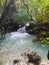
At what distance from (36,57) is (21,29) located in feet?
55.2

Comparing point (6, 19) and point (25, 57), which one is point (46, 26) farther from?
point (25, 57)

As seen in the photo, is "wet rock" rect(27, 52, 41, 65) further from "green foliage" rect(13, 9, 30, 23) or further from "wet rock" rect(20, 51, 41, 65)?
"green foliage" rect(13, 9, 30, 23)

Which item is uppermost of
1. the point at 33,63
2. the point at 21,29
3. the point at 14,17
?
the point at 33,63

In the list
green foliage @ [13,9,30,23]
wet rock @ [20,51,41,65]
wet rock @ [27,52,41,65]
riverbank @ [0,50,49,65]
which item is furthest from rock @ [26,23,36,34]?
wet rock @ [27,52,41,65]

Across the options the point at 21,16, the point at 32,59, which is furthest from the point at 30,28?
the point at 32,59

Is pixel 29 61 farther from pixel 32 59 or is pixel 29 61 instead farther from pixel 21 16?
pixel 21 16

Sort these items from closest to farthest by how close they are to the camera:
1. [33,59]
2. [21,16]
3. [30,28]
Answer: [33,59] < [30,28] < [21,16]

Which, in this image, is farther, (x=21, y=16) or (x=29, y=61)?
(x=21, y=16)

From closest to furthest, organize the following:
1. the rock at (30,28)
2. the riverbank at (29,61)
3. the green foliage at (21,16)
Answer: the riverbank at (29,61) → the rock at (30,28) → the green foliage at (21,16)

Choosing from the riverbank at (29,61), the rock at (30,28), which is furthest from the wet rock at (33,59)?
the rock at (30,28)

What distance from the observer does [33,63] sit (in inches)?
443

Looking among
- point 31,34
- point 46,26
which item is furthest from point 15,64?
point 31,34

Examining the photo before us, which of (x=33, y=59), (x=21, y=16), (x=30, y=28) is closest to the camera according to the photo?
(x=33, y=59)

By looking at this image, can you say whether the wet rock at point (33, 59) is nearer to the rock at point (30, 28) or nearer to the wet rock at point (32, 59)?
the wet rock at point (32, 59)
